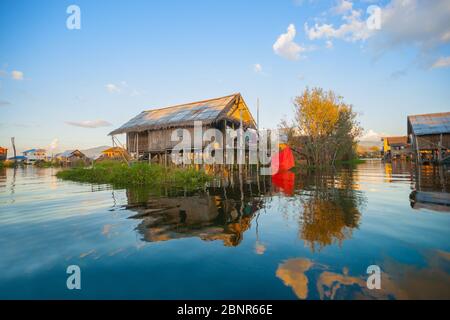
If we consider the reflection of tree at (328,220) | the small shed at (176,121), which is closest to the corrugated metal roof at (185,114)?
the small shed at (176,121)

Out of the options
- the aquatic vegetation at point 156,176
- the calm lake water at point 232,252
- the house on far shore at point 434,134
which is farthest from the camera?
the house on far shore at point 434,134

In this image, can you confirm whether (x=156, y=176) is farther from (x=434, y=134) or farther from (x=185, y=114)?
(x=434, y=134)

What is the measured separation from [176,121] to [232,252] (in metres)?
17.9

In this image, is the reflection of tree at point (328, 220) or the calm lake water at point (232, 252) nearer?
the calm lake water at point (232, 252)

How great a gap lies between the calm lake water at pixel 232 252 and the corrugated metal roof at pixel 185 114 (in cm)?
1385

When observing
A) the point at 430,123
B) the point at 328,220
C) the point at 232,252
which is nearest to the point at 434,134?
the point at 430,123

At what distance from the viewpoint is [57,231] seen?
464 centimetres

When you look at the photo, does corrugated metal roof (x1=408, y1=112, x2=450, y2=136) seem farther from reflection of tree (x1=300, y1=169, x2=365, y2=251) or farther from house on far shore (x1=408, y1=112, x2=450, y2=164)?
reflection of tree (x1=300, y1=169, x2=365, y2=251)

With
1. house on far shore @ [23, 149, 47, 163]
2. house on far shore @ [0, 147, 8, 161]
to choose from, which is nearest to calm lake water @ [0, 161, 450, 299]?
house on far shore @ [0, 147, 8, 161]

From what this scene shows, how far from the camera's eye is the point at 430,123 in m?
30.0

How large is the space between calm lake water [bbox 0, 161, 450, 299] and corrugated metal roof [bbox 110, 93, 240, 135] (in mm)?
13850

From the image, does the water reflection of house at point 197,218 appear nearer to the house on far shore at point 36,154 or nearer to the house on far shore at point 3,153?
the house on far shore at point 3,153

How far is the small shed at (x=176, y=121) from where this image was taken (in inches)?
770

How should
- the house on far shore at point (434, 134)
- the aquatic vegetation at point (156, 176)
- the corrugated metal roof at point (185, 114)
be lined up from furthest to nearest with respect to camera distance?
the house on far shore at point (434, 134)
the corrugated metal roof at point (185, 114)
the aquatic vegetation at point (156, 176)
